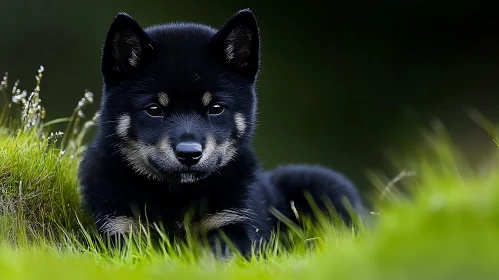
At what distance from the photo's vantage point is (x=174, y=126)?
12.4 feet

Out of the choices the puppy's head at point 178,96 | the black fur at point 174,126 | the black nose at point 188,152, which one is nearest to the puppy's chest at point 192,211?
the black fur at point 174,126

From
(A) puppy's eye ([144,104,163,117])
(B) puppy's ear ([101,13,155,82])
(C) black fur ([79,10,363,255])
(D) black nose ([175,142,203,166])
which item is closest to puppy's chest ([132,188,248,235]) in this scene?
(C) black fur ([79,10,363,255])

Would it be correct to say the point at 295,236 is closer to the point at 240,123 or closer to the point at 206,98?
the point at 240,123

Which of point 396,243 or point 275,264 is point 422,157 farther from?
point 396,243

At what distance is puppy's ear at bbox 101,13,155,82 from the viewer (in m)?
3.91

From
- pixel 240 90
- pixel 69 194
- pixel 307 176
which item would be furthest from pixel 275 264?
pixel 307 176

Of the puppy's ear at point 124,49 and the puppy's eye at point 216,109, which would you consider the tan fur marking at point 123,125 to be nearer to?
the puppy's ear at point 124,49

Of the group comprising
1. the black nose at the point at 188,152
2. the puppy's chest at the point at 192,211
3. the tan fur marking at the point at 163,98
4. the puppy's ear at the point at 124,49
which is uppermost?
the puppy's ear at the point at 124,49

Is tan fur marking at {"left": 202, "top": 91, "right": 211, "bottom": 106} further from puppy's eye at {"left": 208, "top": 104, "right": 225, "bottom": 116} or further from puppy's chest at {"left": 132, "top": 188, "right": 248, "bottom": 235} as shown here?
puppy's chest at {"left": 132, "top": 188, "right": 248, "bottom": 235}

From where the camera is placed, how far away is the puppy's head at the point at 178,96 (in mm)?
3781

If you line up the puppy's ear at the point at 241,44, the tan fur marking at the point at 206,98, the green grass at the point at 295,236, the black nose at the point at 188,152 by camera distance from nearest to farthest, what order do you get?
the green grass at the point at 295,236, the black nose at the point at 188,152, the tan fur marking at the point at 206,98, the puppy's ear at the point at 241,44

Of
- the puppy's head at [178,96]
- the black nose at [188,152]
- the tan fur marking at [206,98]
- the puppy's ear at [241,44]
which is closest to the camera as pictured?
the black nose at [188,152]

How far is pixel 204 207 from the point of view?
3.91 metres

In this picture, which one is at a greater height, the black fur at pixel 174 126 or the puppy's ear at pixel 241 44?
the puppy's ear at pixel 241 44
